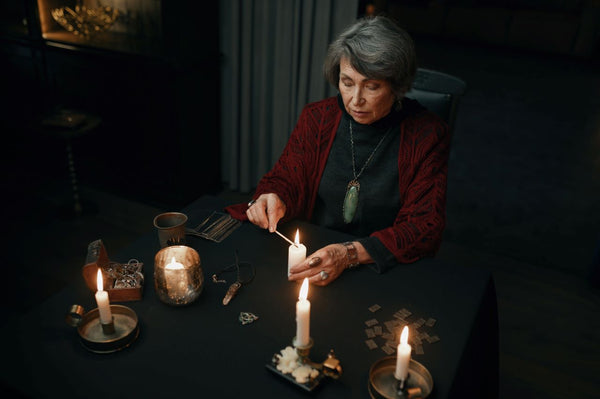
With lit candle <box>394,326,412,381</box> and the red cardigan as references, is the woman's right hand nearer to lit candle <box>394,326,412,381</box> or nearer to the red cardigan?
the red cardigan

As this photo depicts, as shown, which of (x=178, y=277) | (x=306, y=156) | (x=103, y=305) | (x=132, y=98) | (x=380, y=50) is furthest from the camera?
(x=132, y=98)

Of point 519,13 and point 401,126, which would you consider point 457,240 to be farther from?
point 519,13

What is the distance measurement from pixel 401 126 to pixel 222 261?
803 millimetres

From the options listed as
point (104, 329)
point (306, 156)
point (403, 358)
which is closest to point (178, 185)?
point (306, 156)

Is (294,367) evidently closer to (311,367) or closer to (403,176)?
(311,367)

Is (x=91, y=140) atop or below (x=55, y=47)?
below

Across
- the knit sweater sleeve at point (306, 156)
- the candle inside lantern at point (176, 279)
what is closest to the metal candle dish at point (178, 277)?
the candle inside lantern at point (176, 279)

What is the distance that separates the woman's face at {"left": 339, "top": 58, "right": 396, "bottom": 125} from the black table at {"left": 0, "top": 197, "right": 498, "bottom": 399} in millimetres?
467

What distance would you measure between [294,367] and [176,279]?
0.37 meters

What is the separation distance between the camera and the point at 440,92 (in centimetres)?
220

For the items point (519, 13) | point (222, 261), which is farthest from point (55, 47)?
point (519, 13)

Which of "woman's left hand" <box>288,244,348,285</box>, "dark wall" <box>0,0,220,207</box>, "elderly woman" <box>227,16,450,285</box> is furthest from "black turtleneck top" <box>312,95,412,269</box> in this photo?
"dark wall" <box>0,0,220,207</box>

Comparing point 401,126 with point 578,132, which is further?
point 578,132

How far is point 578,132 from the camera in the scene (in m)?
5.18
